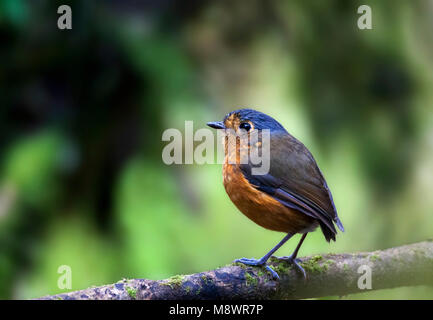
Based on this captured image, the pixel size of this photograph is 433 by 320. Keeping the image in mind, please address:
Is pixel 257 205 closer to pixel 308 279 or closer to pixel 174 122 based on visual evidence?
pixel 308 279

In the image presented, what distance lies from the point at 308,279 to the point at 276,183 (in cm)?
49

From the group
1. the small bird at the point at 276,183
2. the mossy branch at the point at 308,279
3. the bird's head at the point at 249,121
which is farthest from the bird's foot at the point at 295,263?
the bird's head at the point at 249,121

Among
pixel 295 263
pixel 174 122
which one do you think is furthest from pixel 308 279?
pixel 174 122

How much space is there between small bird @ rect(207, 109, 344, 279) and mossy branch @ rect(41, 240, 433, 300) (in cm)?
13

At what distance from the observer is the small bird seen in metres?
2.31

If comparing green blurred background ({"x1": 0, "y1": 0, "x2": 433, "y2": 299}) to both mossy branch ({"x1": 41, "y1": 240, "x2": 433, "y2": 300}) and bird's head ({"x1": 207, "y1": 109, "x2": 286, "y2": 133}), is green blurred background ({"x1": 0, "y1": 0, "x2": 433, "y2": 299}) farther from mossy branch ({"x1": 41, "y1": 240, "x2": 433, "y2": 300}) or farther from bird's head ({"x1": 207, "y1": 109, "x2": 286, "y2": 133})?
bird's head ({"x1": 207, "y1": 109, "x2": 286, "y2": 133})

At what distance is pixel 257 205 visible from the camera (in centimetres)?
233

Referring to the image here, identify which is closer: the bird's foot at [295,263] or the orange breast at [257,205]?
the orange breast at [257,205]

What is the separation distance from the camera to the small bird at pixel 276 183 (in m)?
2.31

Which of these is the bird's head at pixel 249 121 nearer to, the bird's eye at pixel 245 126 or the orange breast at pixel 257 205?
the bird's eye at pixel 245 126

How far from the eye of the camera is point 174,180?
3.68m

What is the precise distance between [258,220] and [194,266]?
1117mm
